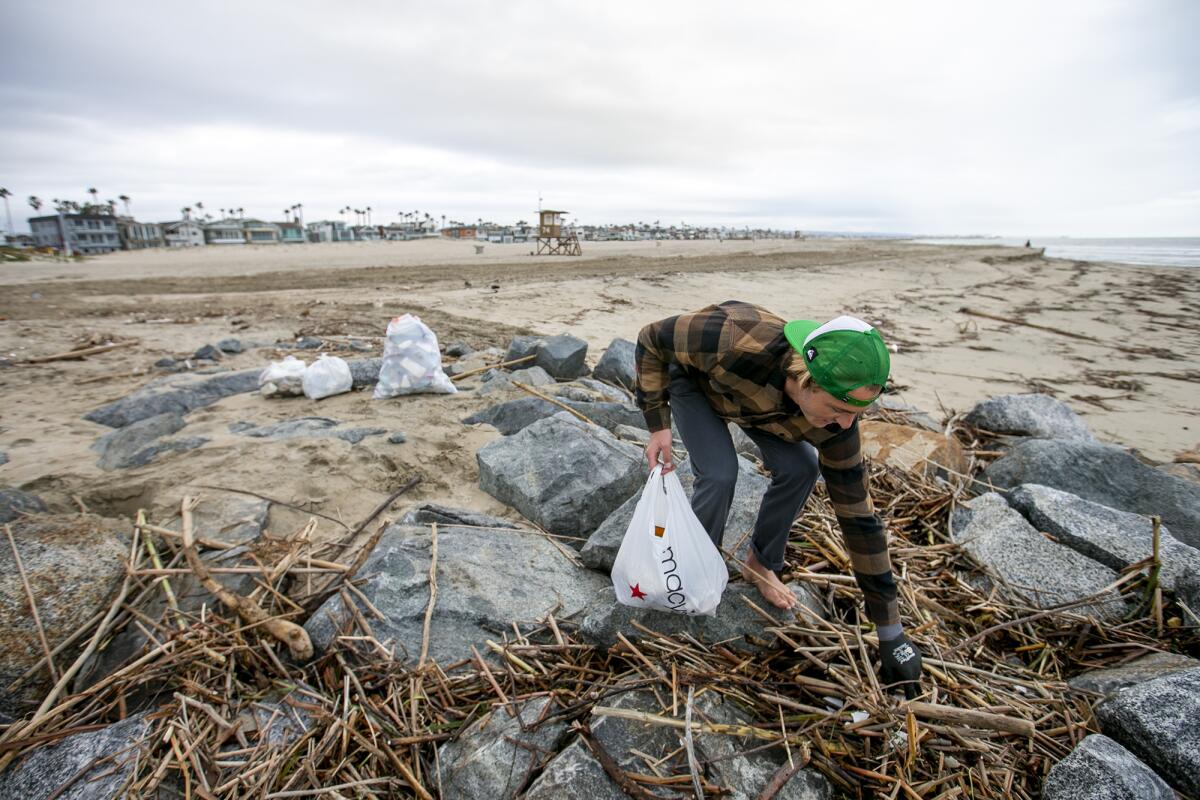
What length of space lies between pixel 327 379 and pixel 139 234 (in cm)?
8399

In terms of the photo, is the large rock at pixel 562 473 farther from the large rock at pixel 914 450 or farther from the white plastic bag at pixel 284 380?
the white plastic bag at pixel 284 380

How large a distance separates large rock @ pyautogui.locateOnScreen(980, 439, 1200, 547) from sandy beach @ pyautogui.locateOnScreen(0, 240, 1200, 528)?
164 cm

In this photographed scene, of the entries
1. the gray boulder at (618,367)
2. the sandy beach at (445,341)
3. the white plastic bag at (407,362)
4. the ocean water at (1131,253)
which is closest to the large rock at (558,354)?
the gray boulder at (618,367)

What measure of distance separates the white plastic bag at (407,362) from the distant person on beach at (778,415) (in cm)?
322

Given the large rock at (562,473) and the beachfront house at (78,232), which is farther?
the beachfront house at (78,232)

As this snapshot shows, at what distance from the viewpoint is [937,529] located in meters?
3.29

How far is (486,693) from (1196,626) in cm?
321

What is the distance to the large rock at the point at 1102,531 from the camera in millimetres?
2736

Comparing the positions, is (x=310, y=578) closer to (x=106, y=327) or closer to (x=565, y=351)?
(x=565, y=351)

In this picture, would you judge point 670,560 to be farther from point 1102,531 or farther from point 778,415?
point 1102,531

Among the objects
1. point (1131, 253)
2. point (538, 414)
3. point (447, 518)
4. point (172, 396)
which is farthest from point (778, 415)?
point (1131, 253)

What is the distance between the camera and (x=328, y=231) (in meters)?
87.4

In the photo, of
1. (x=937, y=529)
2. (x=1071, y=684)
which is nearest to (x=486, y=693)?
(x=1071, y=684)

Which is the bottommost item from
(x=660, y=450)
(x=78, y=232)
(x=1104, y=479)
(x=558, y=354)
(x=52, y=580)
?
(x=1104, y=479)
